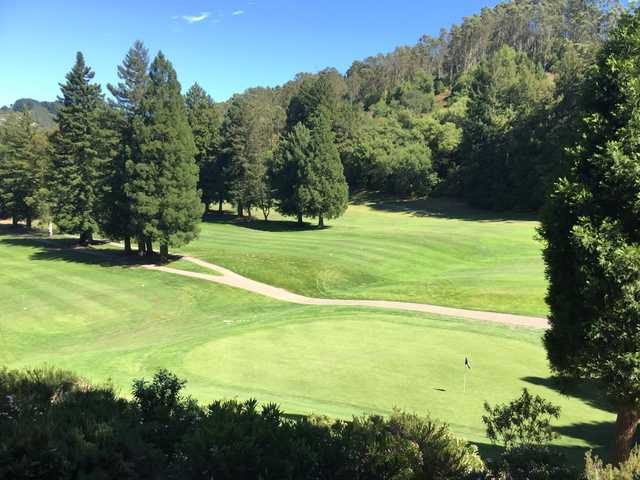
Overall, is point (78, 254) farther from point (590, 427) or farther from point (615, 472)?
point (615, 472)

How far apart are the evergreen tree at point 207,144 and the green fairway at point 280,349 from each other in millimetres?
41399

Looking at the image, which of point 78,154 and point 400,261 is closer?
point 400,261

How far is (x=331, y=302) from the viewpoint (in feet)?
101

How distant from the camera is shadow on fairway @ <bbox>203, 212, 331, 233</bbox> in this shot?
210 feet

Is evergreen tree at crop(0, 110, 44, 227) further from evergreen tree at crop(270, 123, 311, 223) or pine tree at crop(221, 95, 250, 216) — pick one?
evergreen tree at crop(270, 123, 311, 223)

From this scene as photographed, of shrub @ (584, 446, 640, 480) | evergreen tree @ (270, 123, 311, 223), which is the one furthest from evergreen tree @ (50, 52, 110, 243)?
shrub @ (584, 446, 640, 480)

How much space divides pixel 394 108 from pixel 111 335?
4499 inches

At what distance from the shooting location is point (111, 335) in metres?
25.1

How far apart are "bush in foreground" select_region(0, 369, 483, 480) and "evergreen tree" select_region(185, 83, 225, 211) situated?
224 ft

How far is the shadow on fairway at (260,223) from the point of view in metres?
64.1

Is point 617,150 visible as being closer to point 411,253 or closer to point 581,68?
point 411,253

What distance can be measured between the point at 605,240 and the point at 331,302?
893 inches

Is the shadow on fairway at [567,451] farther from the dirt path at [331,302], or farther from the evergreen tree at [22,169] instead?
the evergreen tree at [22,169]

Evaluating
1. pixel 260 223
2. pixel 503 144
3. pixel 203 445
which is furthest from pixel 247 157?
pixel 203 445
